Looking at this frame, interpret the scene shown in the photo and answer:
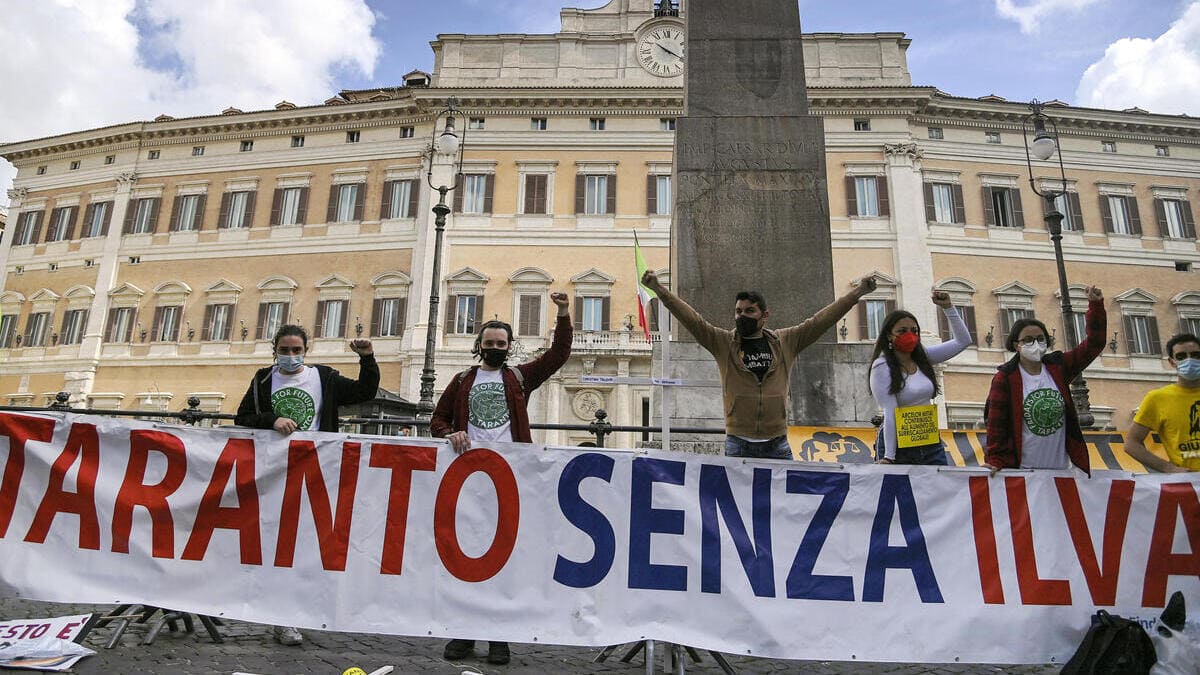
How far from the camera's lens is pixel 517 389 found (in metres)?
4.04

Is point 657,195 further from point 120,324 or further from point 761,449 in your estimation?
point 761,449

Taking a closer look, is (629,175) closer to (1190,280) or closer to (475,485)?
(1190,280)

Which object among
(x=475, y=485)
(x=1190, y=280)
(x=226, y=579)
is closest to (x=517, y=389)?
(x=475, y=485)

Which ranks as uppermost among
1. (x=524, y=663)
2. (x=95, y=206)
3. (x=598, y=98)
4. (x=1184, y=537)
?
(x=598, y=98)

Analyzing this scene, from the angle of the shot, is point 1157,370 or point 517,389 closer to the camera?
point 517,389

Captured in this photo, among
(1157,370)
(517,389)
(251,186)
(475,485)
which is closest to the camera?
(475,485)

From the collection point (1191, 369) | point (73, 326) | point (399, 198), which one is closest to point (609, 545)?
point (1191, 369)

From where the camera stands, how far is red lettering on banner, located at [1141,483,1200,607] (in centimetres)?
346

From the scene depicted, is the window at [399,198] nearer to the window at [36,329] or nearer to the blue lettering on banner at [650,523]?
the window at [36,329]

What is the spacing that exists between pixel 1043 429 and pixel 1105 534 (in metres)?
0.60

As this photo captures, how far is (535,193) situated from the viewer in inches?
1097

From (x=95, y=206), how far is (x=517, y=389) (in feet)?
118

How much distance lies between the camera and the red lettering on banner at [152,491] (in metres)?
3.71

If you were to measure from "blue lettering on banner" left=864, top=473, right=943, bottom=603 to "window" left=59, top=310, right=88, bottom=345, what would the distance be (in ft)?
114
